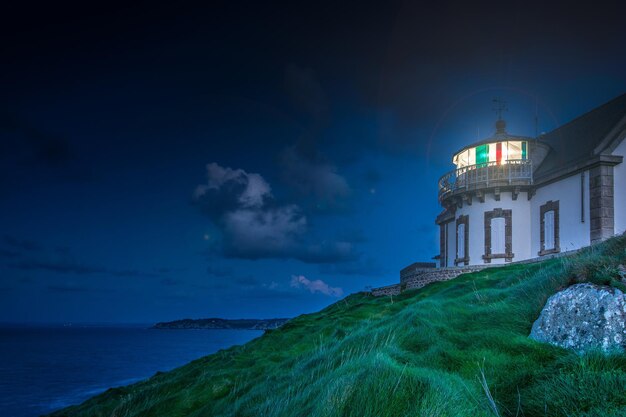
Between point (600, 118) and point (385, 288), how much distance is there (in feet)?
61.7

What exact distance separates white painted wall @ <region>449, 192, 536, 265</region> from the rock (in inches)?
947

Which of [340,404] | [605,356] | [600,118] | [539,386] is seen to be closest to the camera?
[340,404]

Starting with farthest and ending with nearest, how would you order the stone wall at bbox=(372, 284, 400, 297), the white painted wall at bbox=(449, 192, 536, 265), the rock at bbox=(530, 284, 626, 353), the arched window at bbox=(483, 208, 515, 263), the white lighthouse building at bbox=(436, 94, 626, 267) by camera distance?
the stone wall at bbox=(372, 284, 400, 297)
the arched window at bbox=(483, 208, 515, 263)
the white painted wall at bbox=(449, 192, 536, 265)
the white lighthouse building at bbox=(436, 94, 626, 267)
the rock at bbox=(530, 284, 626, 353)

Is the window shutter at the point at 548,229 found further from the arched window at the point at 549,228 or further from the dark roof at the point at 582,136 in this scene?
the dark roof at the point at 582,136

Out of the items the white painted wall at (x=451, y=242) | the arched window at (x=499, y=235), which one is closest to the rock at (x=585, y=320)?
the arched window at (x=499, y=235)

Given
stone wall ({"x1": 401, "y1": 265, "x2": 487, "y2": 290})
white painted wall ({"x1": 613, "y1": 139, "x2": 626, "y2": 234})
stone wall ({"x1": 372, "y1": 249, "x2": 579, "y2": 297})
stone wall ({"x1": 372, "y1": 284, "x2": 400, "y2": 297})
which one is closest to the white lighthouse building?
white painted wall ({"x1": 613, "y1": 139, "x2": 626, "y2": 234})

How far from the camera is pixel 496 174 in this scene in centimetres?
3159

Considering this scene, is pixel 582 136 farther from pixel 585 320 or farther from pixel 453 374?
pixel 453 374

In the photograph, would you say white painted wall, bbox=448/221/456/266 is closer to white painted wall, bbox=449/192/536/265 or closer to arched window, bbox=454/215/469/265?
arched window, bbox=454/215/469/265

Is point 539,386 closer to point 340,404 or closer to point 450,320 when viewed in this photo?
point 340,404

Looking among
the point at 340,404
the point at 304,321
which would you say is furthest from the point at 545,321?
the point at 304,321

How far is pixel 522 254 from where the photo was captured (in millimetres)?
30688

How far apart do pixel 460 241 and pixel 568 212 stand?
8545mm

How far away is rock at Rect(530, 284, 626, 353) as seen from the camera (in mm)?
7480
